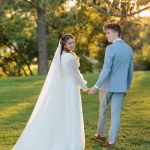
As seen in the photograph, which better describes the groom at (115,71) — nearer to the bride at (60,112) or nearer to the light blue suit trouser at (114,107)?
the light blue suit trouser at (114,107)

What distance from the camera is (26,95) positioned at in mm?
17281

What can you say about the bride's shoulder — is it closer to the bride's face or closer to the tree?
the bride's face

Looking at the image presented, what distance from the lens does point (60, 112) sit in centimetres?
868

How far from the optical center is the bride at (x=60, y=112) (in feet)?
28.1

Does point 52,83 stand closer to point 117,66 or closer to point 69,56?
A: point 69,56

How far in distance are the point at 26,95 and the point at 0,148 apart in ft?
27.1

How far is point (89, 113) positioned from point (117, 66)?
474 centimetres

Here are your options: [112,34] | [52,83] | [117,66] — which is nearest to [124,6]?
[112,34]

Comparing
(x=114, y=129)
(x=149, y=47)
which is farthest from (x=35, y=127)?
(x=149, y=47)

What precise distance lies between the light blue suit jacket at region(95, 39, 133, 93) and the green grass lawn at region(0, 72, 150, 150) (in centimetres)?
105

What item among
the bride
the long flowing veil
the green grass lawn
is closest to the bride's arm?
the bride

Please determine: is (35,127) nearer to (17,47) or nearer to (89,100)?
(89,100)

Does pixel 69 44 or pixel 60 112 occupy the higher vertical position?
pixel 69 44

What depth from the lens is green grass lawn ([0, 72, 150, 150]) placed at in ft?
31.7
